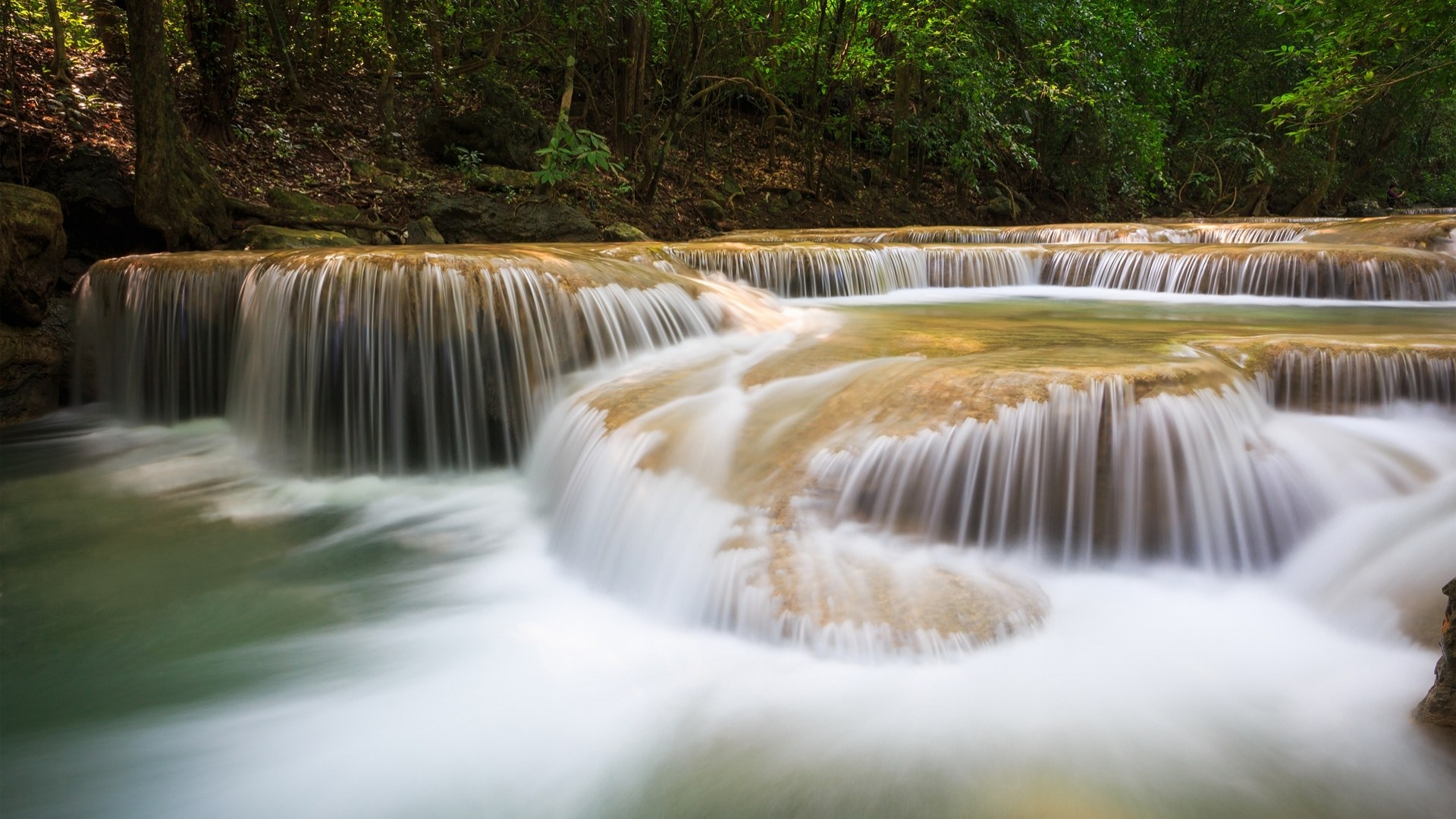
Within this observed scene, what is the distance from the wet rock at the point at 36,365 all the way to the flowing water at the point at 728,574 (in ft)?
2.93

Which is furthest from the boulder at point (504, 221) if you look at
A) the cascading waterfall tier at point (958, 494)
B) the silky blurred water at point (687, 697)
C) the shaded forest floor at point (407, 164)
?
the cascading waterfall tier at point (958, 494)

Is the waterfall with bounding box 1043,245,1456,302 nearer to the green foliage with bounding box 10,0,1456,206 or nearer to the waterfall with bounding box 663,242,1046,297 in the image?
the waterfall with bounding box 663,242,1046,297

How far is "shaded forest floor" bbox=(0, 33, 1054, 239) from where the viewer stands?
8.72m

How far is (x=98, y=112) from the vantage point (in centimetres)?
910

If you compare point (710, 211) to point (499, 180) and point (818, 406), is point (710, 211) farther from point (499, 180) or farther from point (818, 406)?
point (818, 406)

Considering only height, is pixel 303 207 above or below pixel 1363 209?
below

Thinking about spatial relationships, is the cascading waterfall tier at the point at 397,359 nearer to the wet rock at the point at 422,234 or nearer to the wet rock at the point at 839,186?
the wet rock at the point at 422,234

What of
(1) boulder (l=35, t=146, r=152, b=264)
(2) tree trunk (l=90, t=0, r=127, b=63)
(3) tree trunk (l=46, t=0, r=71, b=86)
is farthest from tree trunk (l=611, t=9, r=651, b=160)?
(1) boulder (l=35, t=146, r=152, b=264)

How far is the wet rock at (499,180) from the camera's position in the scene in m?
12.0

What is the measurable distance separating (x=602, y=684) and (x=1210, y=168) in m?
25.3

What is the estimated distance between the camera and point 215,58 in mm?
10008

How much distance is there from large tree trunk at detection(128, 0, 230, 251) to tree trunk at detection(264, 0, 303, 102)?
202 inches

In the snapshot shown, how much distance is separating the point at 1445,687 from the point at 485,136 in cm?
1303

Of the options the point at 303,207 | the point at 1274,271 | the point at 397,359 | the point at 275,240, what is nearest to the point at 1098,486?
the point at 397,359
